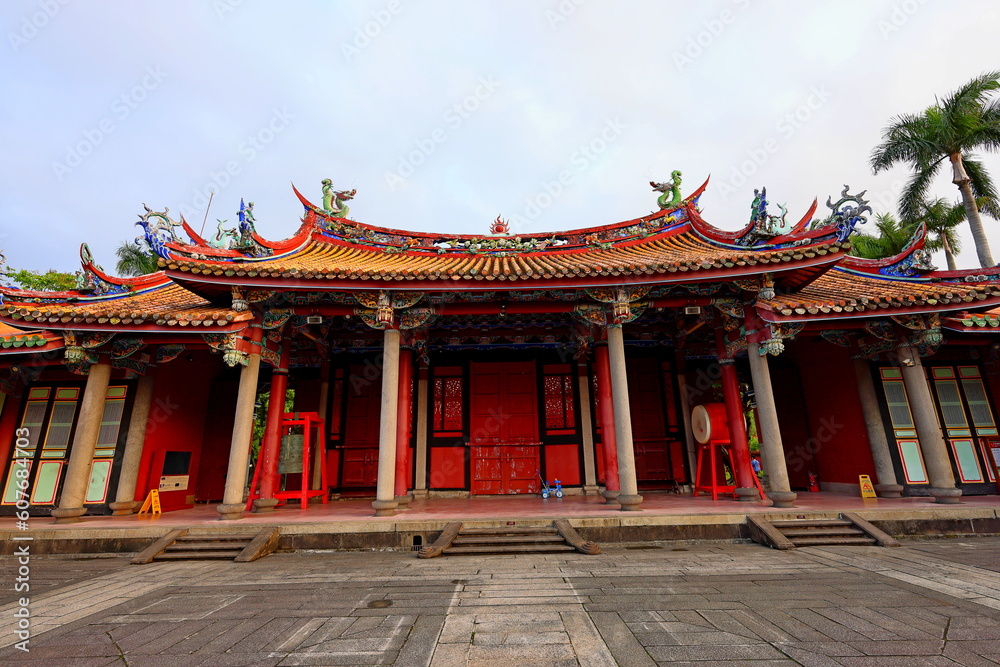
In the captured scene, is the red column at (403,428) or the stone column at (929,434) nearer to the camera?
the stone column at (929,434)

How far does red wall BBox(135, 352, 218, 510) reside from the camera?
913 centimetres

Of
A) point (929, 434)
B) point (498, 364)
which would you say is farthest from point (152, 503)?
point (929, 434)

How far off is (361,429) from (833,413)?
10609mm

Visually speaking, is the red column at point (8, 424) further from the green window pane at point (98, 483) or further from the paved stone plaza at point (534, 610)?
the paved stone plaza at point (534, 610)

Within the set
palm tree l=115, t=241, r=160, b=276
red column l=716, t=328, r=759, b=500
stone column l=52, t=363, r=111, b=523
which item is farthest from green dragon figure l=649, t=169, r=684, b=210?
palm tree l=115, t=241, r=160, b=276

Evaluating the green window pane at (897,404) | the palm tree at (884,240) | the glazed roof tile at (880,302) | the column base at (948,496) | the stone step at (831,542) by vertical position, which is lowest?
the stone step at (831,542)

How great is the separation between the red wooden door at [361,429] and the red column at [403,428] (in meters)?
2.17

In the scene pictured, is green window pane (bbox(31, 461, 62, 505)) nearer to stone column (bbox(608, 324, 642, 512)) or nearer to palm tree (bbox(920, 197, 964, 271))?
stone column (bbox(608, 324, 642, 512))

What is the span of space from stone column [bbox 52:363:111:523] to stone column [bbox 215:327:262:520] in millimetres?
2344

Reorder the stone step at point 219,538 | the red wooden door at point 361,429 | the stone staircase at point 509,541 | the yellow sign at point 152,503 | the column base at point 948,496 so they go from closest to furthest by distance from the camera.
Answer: the stone staircase at point 509,541
the stone step at point 219,538
the column base at point 948,496
the yellow sign at point 152,503
the red wooden door at point 361,429

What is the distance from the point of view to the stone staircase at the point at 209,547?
6.39 metres

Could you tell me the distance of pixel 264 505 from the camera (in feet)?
27.3

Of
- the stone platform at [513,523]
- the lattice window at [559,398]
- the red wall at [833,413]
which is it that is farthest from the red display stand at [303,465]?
the red wall at [833,413]

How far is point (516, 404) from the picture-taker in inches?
444
